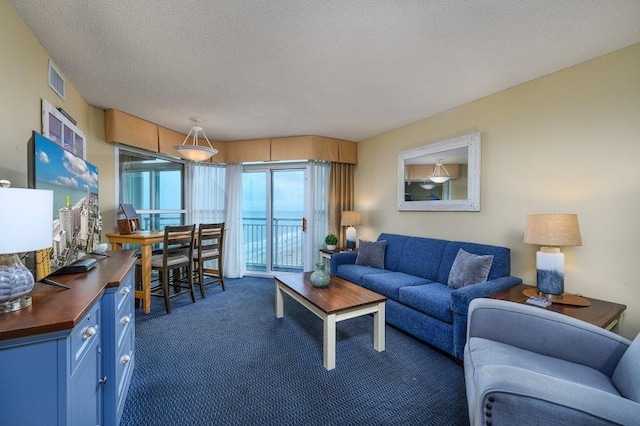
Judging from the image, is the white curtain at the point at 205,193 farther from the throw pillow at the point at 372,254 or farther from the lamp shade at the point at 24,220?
the lamp shade at the point at 24,220

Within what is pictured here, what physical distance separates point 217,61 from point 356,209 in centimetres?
308

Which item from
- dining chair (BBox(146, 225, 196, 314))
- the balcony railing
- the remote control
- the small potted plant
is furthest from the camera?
the balcony railing

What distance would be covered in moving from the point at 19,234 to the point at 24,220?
5 cm

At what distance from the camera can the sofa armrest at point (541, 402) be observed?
0.82m

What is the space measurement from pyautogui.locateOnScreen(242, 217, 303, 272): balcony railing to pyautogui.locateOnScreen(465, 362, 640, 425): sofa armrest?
12.2ft

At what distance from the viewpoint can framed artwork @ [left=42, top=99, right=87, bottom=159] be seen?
185 cm

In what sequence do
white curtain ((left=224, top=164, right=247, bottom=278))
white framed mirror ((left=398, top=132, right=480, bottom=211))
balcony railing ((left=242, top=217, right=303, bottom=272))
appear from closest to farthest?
white framed mirror ((left=398, top=132, right=480, bottom=211)) < white curtain ((left=224, top=164, right=247, bottom=278)) < balcony railing ((left=242, top=217, right=303, bottom=272))

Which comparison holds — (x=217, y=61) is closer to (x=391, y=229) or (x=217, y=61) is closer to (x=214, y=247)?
(x=214, y=247)

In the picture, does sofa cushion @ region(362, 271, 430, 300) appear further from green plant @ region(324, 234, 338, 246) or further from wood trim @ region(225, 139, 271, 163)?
wood trim @ region(225, 139, 271, 163)

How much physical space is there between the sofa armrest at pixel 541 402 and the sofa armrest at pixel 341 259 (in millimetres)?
2534

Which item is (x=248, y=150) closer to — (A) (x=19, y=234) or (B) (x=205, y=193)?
(B) (x=205, y=193)

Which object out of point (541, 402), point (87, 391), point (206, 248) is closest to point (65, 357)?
point (87, 391)

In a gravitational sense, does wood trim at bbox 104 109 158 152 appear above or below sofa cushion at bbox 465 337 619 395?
above

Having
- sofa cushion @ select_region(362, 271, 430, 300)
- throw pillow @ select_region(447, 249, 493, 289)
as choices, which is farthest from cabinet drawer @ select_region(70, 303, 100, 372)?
throw pillow @ select_region(447, 249, 493, 289)
